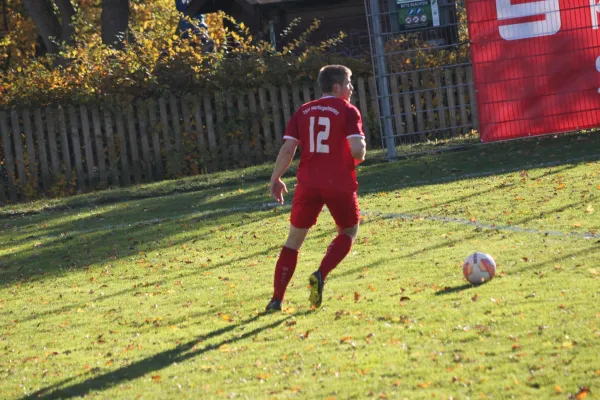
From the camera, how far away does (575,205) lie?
11516 millimetres

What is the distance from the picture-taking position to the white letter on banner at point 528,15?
16328mm

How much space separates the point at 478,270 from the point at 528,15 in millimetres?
9257

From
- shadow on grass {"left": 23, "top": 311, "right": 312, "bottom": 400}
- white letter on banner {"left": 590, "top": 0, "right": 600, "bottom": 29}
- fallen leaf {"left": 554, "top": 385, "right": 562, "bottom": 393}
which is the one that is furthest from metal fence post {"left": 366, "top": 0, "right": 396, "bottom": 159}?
fallen leaf {"left": 554, "top": 385, "right": 562, "bottom": 393}

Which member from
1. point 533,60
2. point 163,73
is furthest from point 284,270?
point 163,73

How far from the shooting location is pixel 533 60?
16.3 meters

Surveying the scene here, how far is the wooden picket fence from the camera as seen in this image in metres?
19.7

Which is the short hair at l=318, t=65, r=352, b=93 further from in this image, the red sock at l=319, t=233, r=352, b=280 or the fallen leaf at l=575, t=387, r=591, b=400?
the fallen leaf at l=575, t=387, r=591, b=400

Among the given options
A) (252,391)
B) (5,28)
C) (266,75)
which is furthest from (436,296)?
(5,28)

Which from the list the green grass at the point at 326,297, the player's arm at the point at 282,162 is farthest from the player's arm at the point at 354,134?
the green grass at the point at 326,297

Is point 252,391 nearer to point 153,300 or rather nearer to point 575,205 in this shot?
point 153,300

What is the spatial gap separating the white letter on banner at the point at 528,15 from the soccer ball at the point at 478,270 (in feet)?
29.5

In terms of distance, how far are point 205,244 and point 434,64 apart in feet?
30.2

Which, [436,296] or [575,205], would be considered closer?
[436,296]

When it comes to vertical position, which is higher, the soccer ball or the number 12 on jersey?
the number 12 on jersey
